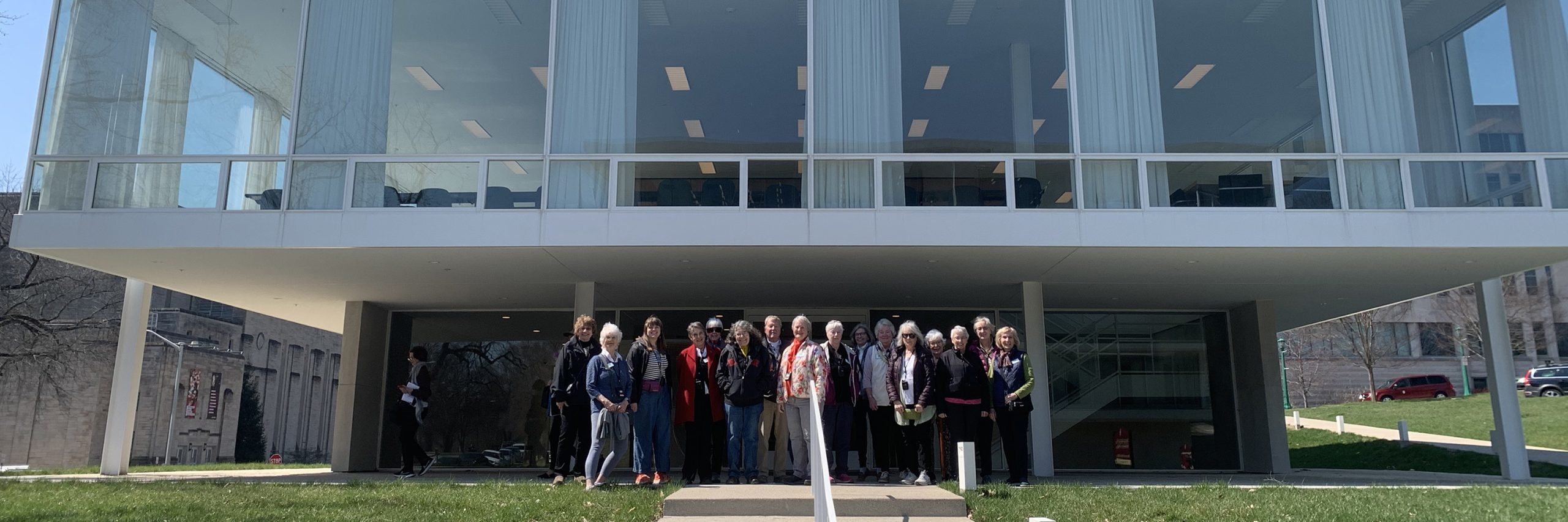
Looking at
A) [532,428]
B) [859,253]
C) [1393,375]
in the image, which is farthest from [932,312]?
[1393,375]

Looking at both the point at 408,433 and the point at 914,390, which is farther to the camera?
the point at 408,433

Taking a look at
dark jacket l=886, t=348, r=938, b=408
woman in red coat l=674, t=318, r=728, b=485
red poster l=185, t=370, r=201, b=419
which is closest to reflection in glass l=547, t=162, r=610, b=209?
woman in red coat l=674, t=318, r=728, b=485

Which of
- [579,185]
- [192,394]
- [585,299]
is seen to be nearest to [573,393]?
[579,185]

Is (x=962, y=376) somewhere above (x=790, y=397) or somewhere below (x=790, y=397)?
above

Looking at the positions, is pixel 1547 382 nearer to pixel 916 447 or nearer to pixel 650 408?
pixel 916 447

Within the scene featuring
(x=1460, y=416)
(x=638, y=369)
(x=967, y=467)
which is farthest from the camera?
(x=1460, y=416)

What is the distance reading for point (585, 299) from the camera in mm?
13258

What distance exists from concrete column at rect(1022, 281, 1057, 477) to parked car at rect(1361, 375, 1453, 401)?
102 ft

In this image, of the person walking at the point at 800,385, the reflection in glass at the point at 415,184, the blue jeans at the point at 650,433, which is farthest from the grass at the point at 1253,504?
the reflection in glass at the point at 415,184

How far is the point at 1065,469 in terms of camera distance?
15656mm

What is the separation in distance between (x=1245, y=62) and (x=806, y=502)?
27.8 ft

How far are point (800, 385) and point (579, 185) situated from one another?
3.82 metres

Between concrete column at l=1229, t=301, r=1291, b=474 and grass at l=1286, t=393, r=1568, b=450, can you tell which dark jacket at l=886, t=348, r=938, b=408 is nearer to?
concrete column at l=1229, t=301, r=1291, b=474

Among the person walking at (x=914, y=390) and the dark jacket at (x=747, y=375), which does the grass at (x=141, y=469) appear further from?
the person walking at (x=914, y=390)
